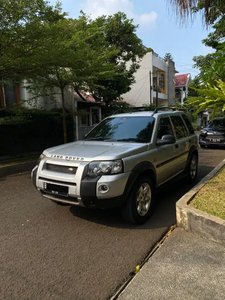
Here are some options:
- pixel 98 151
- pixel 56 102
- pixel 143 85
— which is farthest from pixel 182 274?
pixel 143 85

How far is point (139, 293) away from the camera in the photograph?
7.33ft

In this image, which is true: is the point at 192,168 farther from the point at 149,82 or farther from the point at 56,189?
the point at 149,82

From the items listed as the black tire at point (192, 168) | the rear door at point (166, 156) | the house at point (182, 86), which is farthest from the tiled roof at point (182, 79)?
the rear door at point (166, 156)

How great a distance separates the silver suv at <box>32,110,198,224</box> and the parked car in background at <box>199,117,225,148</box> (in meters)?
8.55

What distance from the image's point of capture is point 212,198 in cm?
388

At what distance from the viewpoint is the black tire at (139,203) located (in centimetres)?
350

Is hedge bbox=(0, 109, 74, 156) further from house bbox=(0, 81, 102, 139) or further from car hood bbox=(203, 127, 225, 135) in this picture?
car hood bbox=(203, 127, 225, 135)

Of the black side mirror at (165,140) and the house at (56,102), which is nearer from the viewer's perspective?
the black side mirror at (165,140)

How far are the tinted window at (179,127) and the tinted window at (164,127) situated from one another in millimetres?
306

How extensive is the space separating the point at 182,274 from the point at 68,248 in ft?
4.69

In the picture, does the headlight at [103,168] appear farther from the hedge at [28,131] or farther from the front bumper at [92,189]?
the hedge at [28,131]

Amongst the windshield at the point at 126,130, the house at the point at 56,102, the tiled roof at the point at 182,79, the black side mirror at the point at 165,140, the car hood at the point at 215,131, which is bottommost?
the car hood at the point at 215,131

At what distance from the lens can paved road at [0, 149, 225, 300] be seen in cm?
236

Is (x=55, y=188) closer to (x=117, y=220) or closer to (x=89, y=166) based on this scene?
(x=89, y=166)
